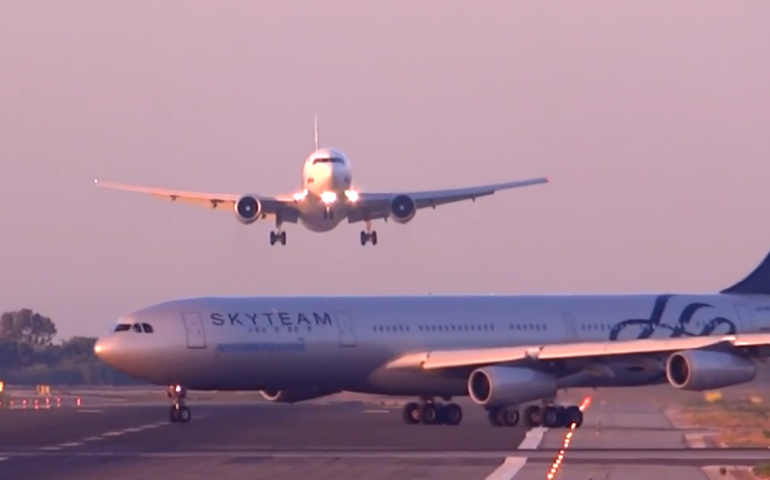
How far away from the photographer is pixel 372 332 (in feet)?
153

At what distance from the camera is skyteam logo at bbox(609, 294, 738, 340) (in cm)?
4841

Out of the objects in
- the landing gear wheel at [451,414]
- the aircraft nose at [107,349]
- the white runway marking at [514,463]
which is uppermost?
the aircraft nose at [107,349]

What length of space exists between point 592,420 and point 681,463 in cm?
1768

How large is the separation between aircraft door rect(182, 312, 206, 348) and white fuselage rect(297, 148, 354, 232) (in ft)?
36.0

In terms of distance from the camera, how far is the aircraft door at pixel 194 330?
146 feet

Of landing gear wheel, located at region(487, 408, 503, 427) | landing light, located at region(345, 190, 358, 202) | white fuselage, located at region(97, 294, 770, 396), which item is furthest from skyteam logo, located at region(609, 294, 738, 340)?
landing light, located at region(345, 190, 358, 202)

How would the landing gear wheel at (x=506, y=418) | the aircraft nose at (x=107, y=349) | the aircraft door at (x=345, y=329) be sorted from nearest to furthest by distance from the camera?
1. the aircraft nose at (x=107, y=349)
2. the landing gear wheel at (x=506, y=418)
3. the aircraft door at (x=345, y=329)

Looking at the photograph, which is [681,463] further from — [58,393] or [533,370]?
[58,393]

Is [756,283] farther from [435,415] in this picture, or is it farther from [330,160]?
[330,160]

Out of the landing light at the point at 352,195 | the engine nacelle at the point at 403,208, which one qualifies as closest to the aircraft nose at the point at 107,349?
the engine nacelle at the point at 403,208

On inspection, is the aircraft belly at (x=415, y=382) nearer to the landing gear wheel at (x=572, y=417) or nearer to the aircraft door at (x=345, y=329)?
the aircraft door at (x=345, y=329)

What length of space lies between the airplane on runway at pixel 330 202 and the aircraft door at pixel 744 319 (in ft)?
33.6

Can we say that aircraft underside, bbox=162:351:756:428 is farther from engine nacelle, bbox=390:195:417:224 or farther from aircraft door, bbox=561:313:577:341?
engine nacelle, bbox=390:195:417:224

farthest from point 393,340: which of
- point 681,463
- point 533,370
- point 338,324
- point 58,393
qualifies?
point 58,393
